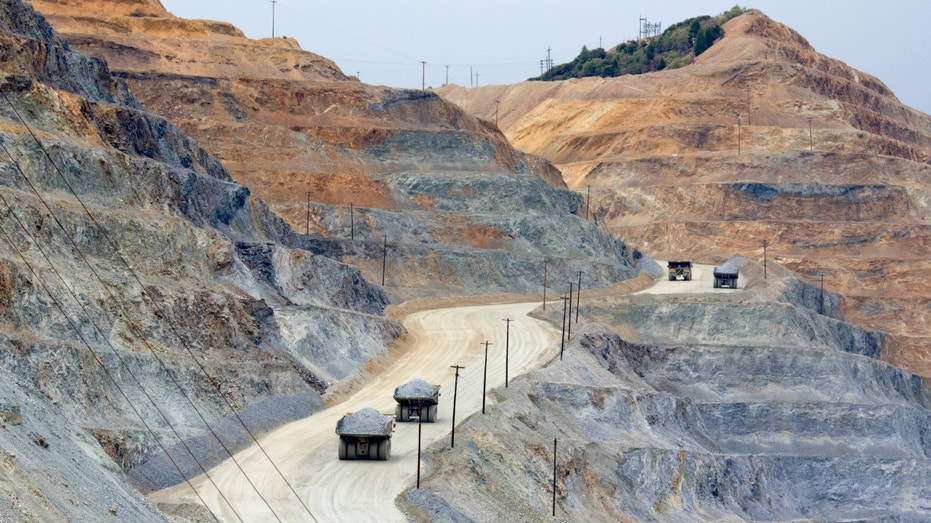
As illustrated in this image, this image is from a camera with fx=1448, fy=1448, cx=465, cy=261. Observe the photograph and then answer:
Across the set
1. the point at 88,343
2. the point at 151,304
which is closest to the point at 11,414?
the point at 88,343

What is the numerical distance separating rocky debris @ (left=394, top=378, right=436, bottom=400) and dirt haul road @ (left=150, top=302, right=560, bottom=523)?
1.14 m

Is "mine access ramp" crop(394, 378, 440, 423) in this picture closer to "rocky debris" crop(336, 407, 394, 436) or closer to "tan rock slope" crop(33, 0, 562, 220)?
"rocky debris" crop(336, 407, 394, 436)

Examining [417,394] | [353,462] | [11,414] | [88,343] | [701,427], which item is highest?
[11,414]

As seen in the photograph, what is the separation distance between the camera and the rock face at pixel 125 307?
3622 cm

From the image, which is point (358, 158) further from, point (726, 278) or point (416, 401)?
point (416, 401)

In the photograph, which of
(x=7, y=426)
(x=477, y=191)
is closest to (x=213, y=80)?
(x=477, y=191)

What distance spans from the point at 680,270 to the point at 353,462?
69.2 metres

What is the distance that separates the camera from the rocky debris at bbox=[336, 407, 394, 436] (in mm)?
45406

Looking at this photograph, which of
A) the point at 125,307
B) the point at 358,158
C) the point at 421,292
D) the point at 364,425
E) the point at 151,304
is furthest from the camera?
the point at 358,158

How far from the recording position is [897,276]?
131 m

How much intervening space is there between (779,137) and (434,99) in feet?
149

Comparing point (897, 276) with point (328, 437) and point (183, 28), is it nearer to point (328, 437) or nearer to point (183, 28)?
point (183, 28)

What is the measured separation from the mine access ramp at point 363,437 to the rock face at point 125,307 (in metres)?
3.60

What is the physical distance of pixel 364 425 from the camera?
45625 mm
